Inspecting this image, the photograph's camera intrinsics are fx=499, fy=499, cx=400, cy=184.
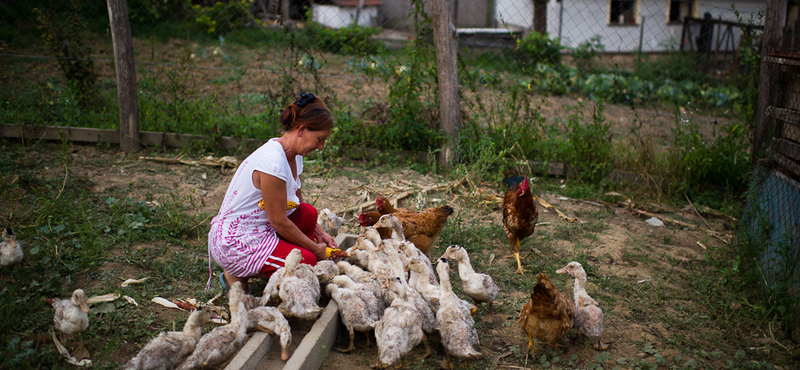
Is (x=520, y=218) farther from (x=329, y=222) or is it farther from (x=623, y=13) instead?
(x=623, y=13)

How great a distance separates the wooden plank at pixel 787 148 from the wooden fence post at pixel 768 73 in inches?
30.6

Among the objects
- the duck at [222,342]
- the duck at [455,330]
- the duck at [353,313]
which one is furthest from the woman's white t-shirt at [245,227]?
the duck at [455,330]

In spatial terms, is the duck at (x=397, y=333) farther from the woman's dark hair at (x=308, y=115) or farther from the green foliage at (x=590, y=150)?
the green foliage at (x=590, y=150)

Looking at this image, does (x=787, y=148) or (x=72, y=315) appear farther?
(x=787, y=148)

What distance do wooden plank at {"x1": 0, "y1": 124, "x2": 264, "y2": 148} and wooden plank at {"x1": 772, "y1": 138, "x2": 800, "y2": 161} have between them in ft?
18.7

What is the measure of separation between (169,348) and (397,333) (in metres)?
1.21

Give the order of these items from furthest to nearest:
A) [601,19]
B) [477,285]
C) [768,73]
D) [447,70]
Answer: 1. [601,19]
2. [447,70]
3. [768,73]
4. [477,285]

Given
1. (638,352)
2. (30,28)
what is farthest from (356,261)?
(30,28)

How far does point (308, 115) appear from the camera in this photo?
3299 millimetres

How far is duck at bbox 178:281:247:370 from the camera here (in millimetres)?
2600

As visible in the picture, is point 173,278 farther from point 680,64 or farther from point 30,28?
point 680,64

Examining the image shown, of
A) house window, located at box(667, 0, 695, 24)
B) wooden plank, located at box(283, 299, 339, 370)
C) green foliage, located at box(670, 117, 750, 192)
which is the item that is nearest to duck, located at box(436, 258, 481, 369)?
wooden plank, located at box(283, 299, 339, 370)

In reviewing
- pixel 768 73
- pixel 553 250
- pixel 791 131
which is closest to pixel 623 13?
pixel 768 73

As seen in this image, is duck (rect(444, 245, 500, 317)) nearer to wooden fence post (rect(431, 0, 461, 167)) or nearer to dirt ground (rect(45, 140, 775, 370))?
dirt ground (rect(45, 140, 775, 370))
